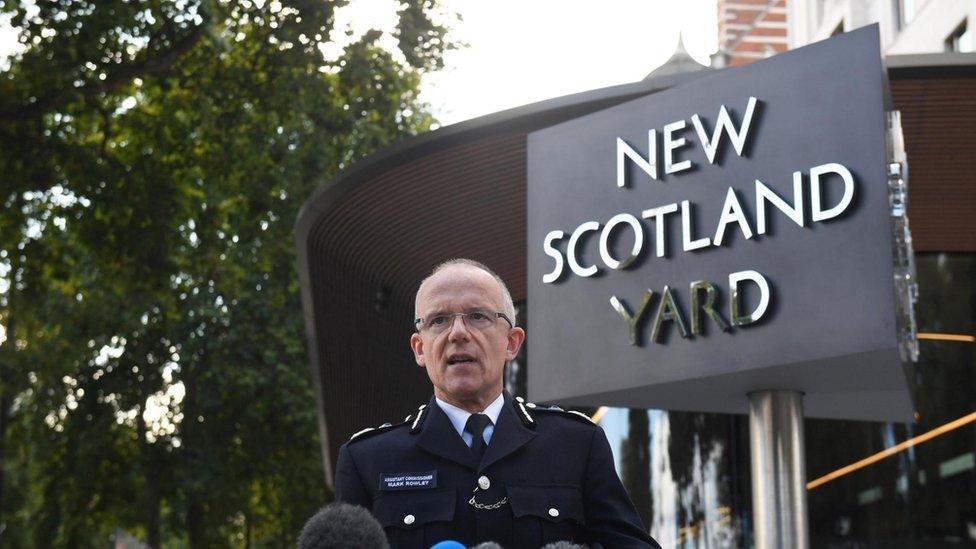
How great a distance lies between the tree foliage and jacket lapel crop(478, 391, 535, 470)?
35.3 ft

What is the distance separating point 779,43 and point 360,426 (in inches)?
745

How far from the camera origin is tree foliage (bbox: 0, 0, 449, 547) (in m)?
15.0

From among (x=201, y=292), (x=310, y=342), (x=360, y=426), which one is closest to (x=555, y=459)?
(x=310, y=342)

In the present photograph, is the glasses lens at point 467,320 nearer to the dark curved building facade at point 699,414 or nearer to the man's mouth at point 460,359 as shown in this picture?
the man's mouth at point 460,359

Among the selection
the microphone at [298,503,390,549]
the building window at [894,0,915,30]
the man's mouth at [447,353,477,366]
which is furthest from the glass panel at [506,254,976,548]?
the microphone at [298,503,390,549]

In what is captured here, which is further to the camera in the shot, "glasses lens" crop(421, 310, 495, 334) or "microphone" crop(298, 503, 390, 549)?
"glasses lens" crop(421, 310, 495, 334)

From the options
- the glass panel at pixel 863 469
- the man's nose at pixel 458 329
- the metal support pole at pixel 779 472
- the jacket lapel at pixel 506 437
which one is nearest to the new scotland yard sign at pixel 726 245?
the metal support pole at pixel 779 472

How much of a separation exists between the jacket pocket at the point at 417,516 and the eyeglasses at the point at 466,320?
14.9 inches

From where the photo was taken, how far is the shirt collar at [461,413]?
3.10 metres

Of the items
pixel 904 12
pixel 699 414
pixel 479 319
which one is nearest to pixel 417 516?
pixel 479 319

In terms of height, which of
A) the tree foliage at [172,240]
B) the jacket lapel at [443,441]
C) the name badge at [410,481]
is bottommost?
the name badge at [410,481]

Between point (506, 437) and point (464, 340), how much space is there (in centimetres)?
25

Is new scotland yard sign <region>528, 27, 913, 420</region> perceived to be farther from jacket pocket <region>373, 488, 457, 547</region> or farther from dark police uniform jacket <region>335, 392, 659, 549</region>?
jacket pocket <region>373, 488, 457, 547</region>

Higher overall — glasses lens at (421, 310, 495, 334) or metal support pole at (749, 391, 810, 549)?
metal support pole at (749, 391, 810, 549)
